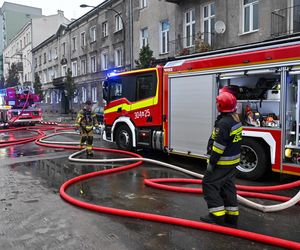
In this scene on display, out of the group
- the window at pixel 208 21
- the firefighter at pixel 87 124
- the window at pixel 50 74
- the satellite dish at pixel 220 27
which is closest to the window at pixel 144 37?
the window at pixel 208 21

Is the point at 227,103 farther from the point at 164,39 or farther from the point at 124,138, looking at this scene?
the point at 164,39

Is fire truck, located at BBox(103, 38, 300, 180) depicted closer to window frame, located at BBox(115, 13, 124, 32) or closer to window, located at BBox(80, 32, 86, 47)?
window frame, located at BBox(115, 13, 124, 32)

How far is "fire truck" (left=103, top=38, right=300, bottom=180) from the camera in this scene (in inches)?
240

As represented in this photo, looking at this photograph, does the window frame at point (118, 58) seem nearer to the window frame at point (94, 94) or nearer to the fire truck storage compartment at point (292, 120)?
the window frame at point (94, 94)

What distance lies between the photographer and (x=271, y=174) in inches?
276

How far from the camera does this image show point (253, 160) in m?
6.68

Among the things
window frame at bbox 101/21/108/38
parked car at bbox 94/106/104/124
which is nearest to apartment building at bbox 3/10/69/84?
window frame at bbox 101/21/108/38

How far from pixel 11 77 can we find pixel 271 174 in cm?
5921

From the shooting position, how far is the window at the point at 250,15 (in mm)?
15008

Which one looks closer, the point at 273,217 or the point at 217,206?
the point at 217,206

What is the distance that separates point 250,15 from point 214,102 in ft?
31.9

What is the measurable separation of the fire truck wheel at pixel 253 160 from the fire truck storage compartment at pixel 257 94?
411mm

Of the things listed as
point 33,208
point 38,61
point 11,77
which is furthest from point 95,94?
point 11,77

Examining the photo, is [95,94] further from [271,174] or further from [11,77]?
[11,77]
